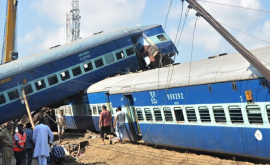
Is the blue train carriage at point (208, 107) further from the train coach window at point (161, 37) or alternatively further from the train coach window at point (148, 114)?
the train coach window at point (161, 37)

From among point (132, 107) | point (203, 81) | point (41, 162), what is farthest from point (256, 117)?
point (132, 107)

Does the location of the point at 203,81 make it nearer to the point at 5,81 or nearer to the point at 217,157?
the point at 217,157

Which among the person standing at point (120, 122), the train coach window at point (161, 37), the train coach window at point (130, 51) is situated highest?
the train coach window at point (161, 37)

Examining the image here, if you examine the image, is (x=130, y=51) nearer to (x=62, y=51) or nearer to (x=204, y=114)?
(x=62, y=51)

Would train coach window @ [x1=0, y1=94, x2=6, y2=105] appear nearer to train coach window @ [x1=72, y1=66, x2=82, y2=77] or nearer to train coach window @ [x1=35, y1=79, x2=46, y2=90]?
train coach window @ [x1=35, y1=79, x2=46, y2=90]

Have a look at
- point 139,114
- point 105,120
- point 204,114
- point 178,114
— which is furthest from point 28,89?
point 204,114

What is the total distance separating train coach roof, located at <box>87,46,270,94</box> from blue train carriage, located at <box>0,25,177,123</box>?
6.62 m

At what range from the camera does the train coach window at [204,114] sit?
37.7 feet

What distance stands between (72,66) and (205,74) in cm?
1301

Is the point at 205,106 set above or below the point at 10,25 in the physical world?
below

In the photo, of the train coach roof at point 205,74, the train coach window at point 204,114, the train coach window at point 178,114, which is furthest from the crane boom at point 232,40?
the train coach window at point 178,114

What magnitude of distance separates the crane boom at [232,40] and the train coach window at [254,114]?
1288 millimetres

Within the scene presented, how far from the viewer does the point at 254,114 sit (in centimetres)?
978

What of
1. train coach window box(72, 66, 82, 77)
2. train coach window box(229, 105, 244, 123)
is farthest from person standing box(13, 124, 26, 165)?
train coach window box(72, 66, 82, 77)
